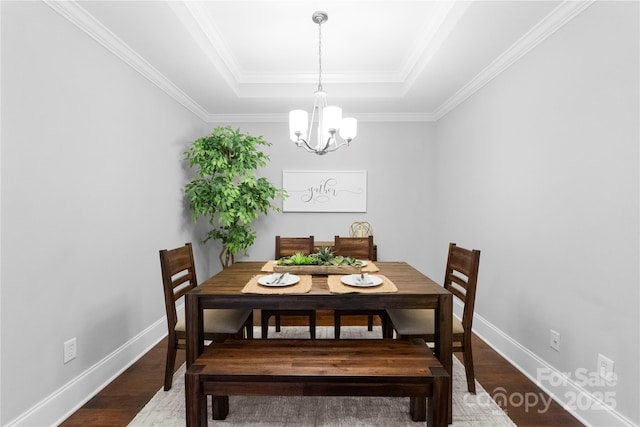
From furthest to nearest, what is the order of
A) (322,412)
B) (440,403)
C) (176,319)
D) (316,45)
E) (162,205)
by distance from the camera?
(162,205)
(316,45)
(176,319)
(322,412)
(440,403)

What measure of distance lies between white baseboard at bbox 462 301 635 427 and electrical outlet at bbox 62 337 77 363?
2.76 metres

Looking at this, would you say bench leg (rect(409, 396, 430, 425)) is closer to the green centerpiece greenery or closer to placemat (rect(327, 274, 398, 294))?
placemat (rect(327, 274, 398, 294))

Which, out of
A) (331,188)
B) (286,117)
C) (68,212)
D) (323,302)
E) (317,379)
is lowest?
(317,379)

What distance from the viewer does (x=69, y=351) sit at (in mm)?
1937

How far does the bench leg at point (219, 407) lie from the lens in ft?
5.89

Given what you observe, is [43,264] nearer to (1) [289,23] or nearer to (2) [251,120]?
(1) [289,23]

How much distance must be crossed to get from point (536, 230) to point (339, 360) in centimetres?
170

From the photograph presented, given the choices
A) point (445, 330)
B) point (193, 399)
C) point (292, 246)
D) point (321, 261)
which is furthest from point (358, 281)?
point (292, 246)

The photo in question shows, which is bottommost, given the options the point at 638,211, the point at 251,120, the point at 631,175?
the point at 638,211

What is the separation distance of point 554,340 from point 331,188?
2.82 metres

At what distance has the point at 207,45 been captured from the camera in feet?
8.80

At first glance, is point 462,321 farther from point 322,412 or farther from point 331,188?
point 331,188

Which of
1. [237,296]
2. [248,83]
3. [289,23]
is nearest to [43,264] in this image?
[237,296]

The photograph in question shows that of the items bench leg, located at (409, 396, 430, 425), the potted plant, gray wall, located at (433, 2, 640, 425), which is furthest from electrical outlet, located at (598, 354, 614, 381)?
the potted plant
